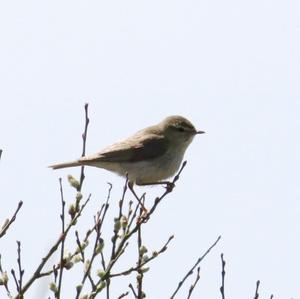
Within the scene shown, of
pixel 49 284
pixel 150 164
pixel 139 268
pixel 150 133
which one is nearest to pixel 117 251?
pixel 139 268

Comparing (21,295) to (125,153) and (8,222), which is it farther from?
(125,153)

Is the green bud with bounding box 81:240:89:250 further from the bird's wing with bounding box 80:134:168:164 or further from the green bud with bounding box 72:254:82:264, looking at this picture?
the bird's wing with bounding box 80:134:168:164

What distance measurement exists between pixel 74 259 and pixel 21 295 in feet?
2.34

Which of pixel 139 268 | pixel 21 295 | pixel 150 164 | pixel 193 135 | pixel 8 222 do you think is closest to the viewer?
pixel 21 295

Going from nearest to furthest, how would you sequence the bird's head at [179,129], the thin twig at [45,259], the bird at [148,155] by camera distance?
the thin twig at [45,259], the bird at [148,155], the bird's head at [179,129]

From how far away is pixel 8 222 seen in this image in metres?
5.41

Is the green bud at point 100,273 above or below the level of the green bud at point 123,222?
below

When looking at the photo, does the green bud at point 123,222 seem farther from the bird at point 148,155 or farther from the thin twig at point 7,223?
the bird at point 148,155

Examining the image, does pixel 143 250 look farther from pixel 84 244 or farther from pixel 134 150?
pixel 134 150

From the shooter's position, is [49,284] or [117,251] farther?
[117,251]

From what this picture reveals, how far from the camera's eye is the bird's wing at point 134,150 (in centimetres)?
981

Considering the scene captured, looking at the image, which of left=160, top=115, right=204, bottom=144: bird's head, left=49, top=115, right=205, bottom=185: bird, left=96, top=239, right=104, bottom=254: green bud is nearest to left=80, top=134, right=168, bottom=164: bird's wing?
left=49, top=115, right=205, bottom=185: bird

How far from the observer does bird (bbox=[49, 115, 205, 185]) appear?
386 inches

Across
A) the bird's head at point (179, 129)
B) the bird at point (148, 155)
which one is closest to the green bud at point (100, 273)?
the bird at point (148, 155)
